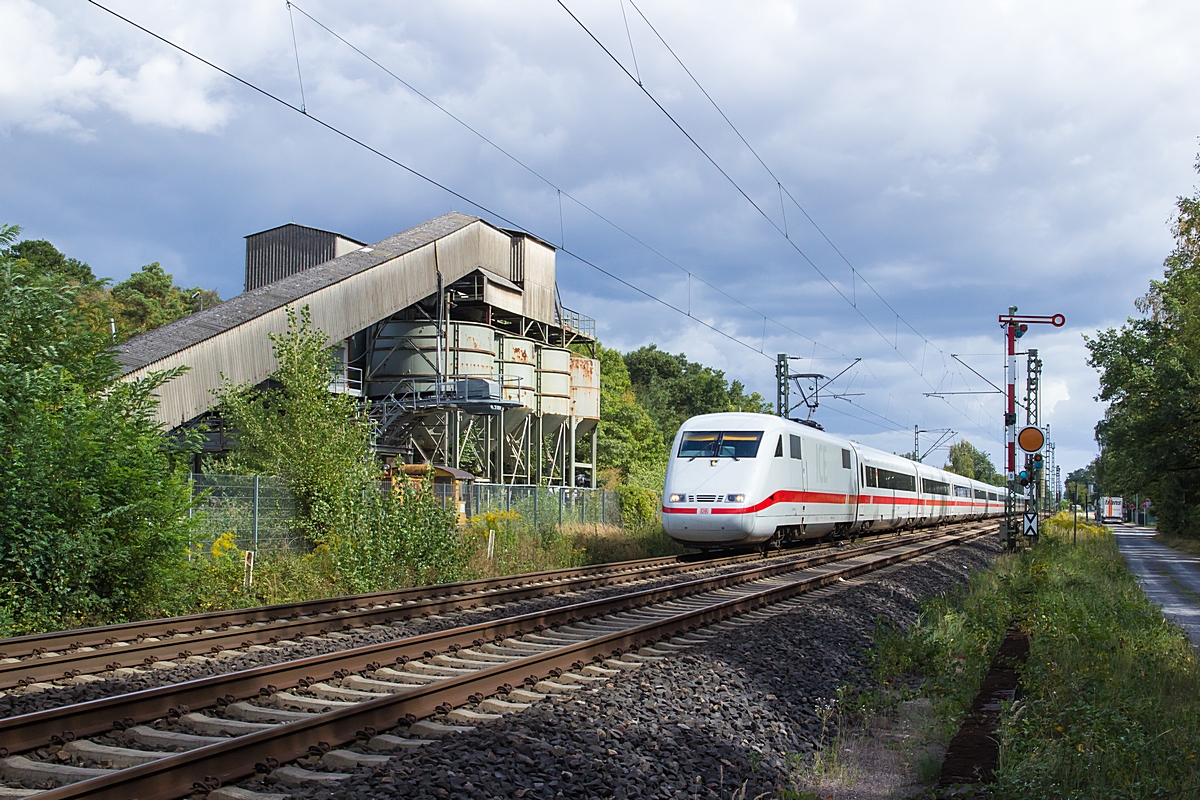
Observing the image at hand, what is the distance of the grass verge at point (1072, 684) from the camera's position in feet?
19.6

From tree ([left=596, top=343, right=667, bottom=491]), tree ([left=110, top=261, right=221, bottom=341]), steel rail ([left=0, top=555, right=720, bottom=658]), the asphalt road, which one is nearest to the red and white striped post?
the asphalt road

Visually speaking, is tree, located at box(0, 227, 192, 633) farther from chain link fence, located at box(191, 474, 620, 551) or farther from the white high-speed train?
the white high-speed train

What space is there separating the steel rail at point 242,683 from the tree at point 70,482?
156 inches

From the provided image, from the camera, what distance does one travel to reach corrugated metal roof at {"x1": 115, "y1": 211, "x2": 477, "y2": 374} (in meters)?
27.5

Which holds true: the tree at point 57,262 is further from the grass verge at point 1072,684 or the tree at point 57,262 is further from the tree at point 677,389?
the grass verge at point 1072,684

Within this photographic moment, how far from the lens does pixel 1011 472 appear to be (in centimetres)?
2650

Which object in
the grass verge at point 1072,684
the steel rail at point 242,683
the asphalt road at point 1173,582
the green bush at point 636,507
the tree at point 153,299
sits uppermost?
the tree at point 153,299

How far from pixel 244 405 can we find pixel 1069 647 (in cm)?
1919

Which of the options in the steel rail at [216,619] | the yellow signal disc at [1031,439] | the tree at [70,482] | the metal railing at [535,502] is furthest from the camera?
the metal railing at [535,502]

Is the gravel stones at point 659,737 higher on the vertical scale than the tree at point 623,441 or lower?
lower

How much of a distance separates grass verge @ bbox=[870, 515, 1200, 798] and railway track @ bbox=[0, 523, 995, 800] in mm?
2655

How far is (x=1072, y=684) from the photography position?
822cm

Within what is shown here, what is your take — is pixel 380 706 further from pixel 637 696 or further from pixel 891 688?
pixel 891 688

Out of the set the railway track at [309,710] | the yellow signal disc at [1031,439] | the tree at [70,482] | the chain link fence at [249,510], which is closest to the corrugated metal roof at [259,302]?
the chain link fence at [249,510]
